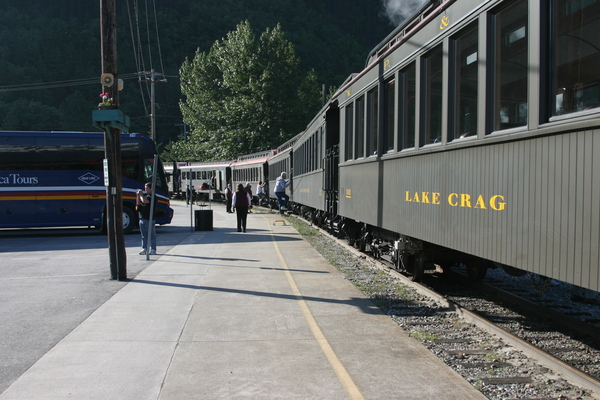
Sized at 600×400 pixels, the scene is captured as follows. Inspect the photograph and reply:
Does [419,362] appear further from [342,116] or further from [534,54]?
[342,116]

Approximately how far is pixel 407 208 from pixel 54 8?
452 feet

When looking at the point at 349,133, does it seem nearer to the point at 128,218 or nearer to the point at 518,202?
the point at 518,202

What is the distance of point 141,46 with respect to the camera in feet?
330

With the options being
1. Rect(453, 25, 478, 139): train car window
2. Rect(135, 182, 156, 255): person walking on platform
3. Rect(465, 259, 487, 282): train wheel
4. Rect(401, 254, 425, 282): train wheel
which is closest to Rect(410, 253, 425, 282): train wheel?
Rect(401, 254, 425, 282): train wheel

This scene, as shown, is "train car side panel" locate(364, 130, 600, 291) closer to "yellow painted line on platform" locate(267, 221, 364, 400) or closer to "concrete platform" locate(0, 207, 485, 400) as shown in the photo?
"concrete platform" locate(0, 207, 485, 400)

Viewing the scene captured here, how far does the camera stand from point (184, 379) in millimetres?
4695

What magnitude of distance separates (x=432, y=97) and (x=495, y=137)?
1.87m

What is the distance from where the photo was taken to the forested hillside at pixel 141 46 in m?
95.1

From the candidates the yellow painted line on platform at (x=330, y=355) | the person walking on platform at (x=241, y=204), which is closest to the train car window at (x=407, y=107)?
the yellow painted line on platform at (x=330, y=355)

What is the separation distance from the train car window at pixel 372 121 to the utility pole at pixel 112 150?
4.14m

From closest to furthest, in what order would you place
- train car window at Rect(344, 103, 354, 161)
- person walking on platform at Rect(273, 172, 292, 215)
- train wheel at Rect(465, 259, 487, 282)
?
train wheel at Rect(465, 259, 487, 282) → train car window at Rect(344, 103, 354, 161) → person walking on platform at Rect(273, 172, 292, 215)

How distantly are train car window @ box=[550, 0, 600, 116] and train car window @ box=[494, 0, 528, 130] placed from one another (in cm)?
39

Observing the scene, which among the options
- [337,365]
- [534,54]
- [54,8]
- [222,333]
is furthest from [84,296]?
[54,8]

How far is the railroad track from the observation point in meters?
4.43
